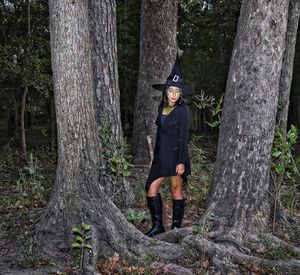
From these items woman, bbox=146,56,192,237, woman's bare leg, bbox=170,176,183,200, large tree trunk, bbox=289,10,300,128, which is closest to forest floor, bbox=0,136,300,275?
woman, bbox=146,56,192,237

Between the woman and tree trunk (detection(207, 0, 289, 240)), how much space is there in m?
0.69

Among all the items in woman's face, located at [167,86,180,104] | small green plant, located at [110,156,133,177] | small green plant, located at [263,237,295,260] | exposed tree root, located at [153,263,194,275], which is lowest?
exposed tree root, located at [153,263,194,275]

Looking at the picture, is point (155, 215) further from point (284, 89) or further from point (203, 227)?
point (284, 89)

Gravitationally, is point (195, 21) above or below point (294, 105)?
above

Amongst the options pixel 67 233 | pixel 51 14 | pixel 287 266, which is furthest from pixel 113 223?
pixel 51 14

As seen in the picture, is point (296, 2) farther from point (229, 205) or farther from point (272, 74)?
point (229, 205)

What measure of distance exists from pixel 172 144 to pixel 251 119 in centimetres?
125

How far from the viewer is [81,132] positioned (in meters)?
5.52

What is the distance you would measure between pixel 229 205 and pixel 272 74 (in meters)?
2.10

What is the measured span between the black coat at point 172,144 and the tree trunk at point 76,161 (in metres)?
1.02

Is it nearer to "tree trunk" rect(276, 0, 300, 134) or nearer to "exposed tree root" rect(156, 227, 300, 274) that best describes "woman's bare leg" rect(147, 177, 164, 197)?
"exposed tree root" rect(156, 227, 300, 274)

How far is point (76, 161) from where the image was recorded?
18.1ft

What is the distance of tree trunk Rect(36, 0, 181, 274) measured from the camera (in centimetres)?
534

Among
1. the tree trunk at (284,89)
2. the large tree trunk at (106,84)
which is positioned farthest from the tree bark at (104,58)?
the tree trunk at (284,89)
